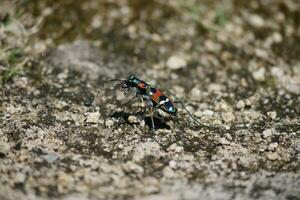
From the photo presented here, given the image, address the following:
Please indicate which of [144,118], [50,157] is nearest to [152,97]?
[144,118]

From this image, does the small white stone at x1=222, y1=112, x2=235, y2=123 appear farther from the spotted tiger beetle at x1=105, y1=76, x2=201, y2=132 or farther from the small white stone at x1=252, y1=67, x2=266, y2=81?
the small white stone at x1=252, y1=67, x2=266, y2=81

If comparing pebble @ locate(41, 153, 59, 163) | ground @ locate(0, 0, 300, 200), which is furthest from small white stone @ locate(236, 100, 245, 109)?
pebble @ locate(41, 153, 59, 163)

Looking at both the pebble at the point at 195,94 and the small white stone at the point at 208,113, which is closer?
the small white stone at the point at 208,113

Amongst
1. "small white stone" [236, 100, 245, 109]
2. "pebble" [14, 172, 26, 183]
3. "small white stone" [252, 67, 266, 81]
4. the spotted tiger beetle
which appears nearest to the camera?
"pebble" [14, 172, 26, 183]

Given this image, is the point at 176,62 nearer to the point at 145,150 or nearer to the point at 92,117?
the point at 92,117

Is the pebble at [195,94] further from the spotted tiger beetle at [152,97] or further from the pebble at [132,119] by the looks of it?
the pebble at [132,119]

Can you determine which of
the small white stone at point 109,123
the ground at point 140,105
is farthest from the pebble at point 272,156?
the small white stone at point 109,123
